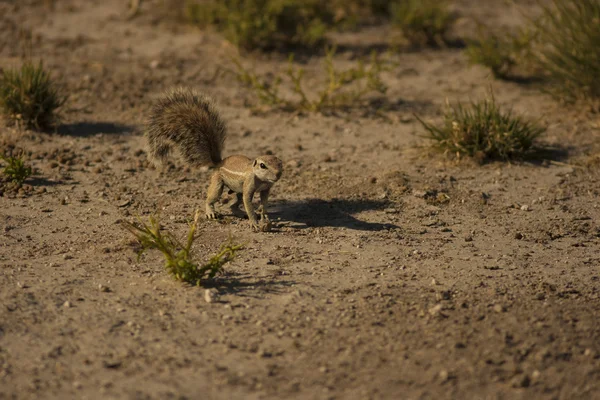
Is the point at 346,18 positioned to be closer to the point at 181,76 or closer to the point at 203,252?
the point at 181,76

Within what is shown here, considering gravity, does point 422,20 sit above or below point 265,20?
above

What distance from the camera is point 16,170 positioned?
7211 millimetres

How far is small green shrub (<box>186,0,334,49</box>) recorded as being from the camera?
10.7 metres

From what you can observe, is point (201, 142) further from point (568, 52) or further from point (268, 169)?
point (568, 52)

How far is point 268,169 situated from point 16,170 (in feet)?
8.55

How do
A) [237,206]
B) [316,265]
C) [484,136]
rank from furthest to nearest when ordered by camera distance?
[484,136], [237,206], [316,265]

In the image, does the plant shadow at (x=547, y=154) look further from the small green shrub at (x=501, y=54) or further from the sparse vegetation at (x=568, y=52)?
the small green shrub at (x=501, y=54)

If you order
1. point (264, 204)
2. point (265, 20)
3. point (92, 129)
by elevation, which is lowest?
point (92, 129)

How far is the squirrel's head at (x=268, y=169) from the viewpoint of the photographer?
6148 millimetres

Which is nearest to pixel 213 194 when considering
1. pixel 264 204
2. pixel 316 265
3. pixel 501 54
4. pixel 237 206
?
pixel 237 206

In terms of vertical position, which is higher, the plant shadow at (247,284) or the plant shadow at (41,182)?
→ the plant shadow at (247,284)

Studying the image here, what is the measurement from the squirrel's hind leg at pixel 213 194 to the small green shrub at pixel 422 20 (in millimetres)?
5669

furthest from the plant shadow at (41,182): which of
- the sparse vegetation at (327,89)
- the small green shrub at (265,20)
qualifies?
the small green shrub at (265,20)

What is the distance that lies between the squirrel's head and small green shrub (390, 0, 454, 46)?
580cm
